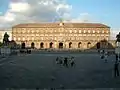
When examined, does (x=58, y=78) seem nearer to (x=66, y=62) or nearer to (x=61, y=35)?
(x=66, y=62)

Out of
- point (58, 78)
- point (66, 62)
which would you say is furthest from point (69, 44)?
point (58, 78)

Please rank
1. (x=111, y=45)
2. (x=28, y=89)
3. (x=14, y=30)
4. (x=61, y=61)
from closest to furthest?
(x=28, y=89) < (x=61, y=61) < (x=111, y=45) < (x=14, y=30)

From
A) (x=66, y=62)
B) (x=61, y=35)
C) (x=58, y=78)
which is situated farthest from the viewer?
(x=61, y=35)

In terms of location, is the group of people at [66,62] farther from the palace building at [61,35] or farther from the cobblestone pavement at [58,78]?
the palace building at [61,35]

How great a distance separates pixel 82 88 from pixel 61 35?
13541cm

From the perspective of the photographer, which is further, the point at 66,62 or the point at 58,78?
the point at 66,62

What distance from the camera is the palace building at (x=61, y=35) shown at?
148000 mm

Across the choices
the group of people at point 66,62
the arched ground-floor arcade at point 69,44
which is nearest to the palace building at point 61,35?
the arched ground-floor arcade at point 69,44

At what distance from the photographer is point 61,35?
148625 mm

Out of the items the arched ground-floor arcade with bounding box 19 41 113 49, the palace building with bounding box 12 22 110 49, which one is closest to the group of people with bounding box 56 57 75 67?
the arched ground-floor arcade with bounding box 19 41 113 49

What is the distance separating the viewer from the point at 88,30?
150125 millimetres

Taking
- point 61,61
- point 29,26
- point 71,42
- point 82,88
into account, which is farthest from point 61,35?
point 82,88

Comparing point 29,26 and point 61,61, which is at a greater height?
point 29,26

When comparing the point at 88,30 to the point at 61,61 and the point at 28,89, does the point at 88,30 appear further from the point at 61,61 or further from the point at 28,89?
the point at 28,89
